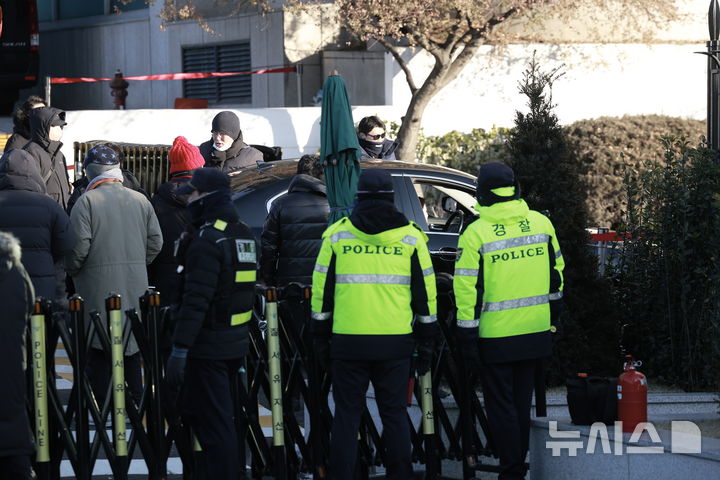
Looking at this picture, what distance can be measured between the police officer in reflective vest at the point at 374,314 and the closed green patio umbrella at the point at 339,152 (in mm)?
1042

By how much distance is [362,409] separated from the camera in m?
6.88

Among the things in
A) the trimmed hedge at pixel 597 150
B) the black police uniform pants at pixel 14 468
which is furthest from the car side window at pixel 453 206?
the trimmed hedge at pixel 597 150

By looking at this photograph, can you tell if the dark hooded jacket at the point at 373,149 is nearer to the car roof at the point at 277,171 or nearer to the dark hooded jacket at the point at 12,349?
the car roof at the point at 277,171

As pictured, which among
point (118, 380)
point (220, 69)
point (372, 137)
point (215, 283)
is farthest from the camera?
point (220, 69)

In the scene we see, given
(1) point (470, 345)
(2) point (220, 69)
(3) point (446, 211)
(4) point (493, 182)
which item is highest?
(2) point (220, 69)

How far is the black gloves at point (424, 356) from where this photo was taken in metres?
6.90

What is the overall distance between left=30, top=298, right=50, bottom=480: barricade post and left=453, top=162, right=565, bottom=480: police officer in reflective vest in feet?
7.38

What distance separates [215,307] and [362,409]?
3.22 feet

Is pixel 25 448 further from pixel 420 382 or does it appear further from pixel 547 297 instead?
pixel 547 297

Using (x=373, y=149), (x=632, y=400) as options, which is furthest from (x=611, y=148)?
(x=632, y=400)

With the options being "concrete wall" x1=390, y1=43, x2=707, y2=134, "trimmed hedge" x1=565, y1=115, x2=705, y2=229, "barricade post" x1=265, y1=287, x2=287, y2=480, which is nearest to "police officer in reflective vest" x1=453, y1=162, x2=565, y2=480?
"barricade post" x1=265, y1=287, x2=287, y2=480

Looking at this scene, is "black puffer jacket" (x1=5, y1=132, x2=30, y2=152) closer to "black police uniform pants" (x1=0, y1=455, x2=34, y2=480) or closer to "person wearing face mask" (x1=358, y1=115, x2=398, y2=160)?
"person wearing face mask" (x1=358, y1=115, x2=398, y2=160)

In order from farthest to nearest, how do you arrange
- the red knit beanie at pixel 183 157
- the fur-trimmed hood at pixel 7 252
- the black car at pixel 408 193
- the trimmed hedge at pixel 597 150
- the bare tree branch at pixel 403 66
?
the bare tree branch at pixel 403 66, the trimmed hedge at pixel 597 150, the black car at pixel 408 193, the red knit beanie at pixel 183 157, the fur-trimmed hood at pixel 7 252

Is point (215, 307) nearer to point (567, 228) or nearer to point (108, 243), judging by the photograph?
point (108, 243)
